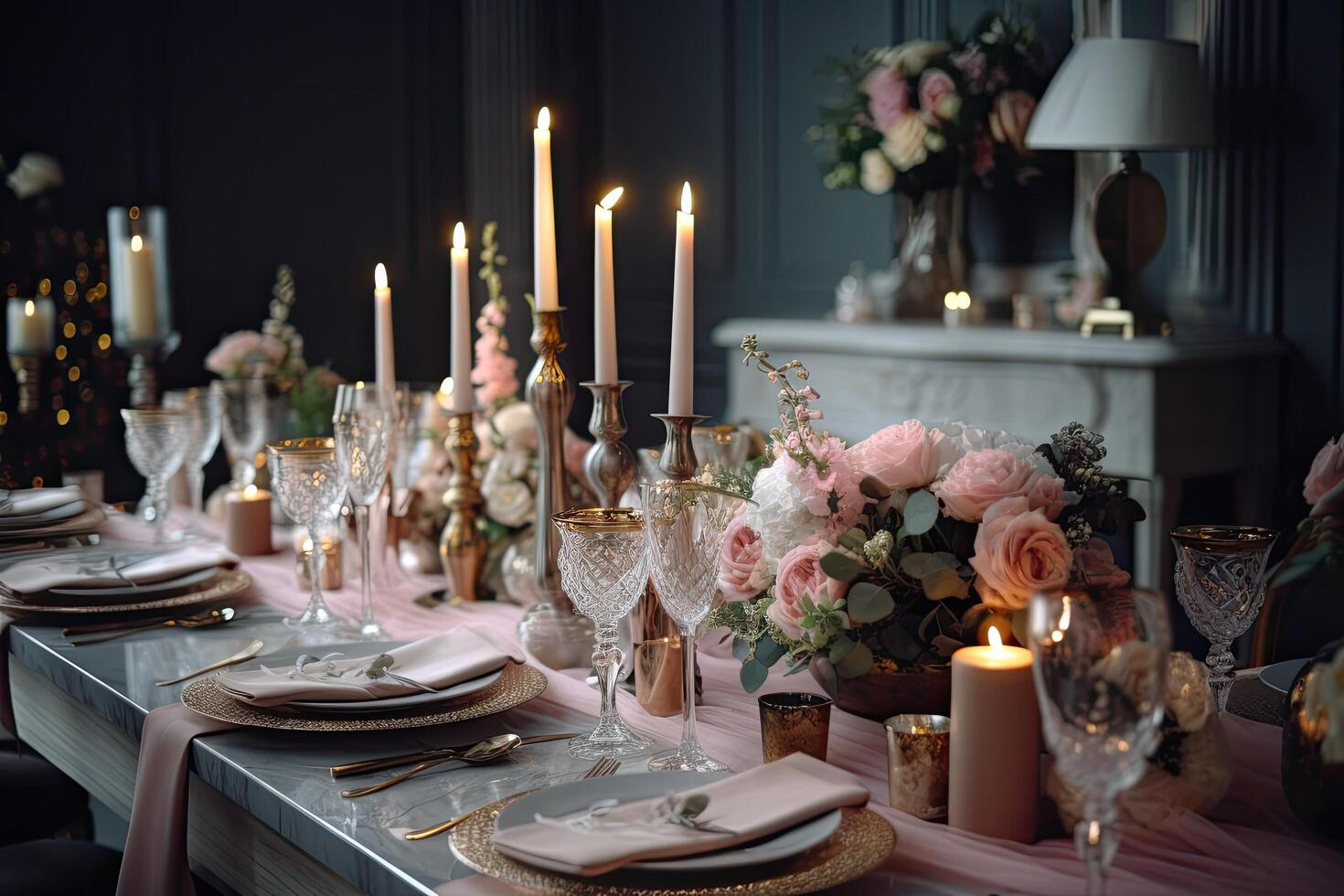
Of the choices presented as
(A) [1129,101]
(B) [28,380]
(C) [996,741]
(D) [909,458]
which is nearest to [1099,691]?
(C) [996,741]

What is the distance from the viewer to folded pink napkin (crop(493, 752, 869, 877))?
30.9 inches

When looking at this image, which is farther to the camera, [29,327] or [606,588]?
[29,327]

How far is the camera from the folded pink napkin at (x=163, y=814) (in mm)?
1124

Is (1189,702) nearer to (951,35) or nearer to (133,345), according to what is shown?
(133,345)

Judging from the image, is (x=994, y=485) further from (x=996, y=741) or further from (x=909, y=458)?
(x=996, y=741)

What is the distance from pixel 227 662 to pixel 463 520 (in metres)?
0.39

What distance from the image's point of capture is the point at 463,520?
1.68 metres

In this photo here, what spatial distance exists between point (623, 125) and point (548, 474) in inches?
164

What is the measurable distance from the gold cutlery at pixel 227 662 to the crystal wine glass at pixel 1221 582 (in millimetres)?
907

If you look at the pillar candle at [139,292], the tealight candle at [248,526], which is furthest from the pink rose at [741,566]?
the pillar candle at [139,292]

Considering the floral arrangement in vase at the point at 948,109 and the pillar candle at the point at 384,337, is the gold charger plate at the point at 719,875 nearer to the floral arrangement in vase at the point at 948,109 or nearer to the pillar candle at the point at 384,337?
the pillar candle at the point at 384,337

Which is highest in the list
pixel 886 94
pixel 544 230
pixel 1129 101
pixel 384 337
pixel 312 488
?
pixel 886 94

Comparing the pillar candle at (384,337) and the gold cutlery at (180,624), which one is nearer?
the gold cutlery at (180,624)

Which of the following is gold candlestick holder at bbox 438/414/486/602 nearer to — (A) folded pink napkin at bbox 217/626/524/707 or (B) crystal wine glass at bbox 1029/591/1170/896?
(A) folded pink napkin at bbox 217/626/524/707
